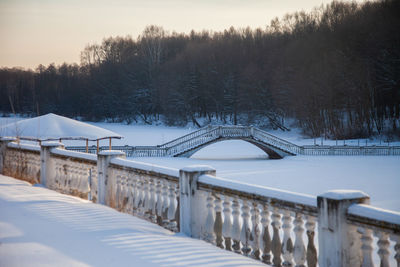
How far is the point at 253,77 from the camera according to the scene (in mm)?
68688

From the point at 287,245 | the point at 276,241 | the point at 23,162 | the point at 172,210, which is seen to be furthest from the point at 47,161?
the point at 287,245

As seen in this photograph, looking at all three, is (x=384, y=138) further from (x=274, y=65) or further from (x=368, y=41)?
(x=274, y=65)

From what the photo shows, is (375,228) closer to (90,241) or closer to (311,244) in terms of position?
(311,244)

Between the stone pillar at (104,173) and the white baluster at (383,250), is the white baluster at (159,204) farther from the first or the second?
the white baluster at (383,250)

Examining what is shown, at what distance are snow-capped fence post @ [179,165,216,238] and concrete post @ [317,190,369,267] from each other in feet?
8.15

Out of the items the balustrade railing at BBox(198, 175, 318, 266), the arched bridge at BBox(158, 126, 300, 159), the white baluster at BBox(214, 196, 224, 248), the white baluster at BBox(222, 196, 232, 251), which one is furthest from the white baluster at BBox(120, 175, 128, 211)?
the arched bridge at BBox(158, 126, 300, 159)

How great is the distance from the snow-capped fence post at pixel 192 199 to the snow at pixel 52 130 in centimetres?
1255

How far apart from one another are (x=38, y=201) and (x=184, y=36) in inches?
3898

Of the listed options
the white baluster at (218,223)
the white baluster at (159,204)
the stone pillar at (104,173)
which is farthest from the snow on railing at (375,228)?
the stone pillar at (104,173)

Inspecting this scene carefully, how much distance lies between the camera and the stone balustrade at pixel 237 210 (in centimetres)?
446

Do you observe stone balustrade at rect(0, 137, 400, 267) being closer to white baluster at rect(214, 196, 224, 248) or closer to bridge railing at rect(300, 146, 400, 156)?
white baluster at rect(214, 196, 224, 248)

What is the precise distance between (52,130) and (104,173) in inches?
417

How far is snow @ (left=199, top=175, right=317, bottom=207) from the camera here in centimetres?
498

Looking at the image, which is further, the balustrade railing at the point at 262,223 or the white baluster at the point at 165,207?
the white baluster at the point at 165,207
